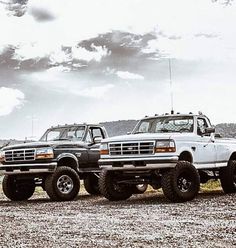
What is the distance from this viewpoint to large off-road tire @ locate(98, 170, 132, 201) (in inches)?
570

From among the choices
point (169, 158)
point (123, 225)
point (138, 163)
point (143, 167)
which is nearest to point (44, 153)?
point (138, 163)

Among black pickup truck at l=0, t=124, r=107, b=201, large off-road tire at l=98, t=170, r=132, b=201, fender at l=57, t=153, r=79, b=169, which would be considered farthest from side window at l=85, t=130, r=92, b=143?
large off-road tire at l=98, t=170, r=132, b=201

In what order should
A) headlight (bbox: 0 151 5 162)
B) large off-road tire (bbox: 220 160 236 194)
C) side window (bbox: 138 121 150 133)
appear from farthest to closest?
headlight (bbox: 0 151 5 162) < large off-road tire (bbox: 220 160 236 194) < side window (bbox: 138 121 150 133)

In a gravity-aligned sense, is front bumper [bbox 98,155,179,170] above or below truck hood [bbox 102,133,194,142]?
below

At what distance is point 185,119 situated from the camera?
1506 centimetres

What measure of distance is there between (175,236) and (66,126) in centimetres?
935

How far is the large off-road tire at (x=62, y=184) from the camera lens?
48.8 ft

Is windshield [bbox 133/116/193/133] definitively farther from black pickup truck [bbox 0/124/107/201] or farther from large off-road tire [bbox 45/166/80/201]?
large off-road tire [bbox 45/166/80/201]

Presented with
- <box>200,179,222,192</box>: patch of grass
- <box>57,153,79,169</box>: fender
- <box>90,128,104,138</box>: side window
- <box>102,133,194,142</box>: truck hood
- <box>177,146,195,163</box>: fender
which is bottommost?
<box>200,179,222,192</box>: patch of grass

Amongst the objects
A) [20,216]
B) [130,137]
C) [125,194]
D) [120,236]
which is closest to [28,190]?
[125,194]

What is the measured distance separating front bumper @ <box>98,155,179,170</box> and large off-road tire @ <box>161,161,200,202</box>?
0.60 ft

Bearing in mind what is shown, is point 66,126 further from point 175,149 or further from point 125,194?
point 175,149

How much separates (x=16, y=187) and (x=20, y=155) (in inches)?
54.3

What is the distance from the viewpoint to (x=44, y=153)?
15141mm
